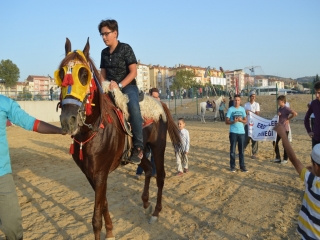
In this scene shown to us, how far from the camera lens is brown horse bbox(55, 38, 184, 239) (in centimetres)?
289

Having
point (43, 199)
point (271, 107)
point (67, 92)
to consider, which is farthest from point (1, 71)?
point (67, 92)

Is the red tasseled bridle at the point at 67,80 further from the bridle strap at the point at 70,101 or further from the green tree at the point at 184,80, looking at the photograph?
the green tree at the point at 184,80

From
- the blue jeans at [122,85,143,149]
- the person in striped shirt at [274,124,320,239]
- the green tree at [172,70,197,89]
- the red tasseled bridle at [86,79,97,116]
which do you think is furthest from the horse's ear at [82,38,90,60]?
the green tree at [172,70,197,89]

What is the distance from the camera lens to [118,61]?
4.24 m

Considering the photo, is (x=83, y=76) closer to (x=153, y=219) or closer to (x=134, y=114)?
(x=134, y=114)

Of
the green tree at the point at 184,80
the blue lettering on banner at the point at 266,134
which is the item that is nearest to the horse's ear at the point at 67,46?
the blue lettering on banner at the point at 266,134

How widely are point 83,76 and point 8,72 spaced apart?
52.0m

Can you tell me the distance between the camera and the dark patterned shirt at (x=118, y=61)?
422 cm

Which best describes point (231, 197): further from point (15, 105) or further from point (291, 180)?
point (15, 105)

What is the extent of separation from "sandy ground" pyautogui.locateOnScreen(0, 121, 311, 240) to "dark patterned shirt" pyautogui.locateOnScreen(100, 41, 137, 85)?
2.48 m

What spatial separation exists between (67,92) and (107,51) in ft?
5.53

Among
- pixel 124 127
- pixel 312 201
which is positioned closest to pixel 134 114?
pixel 124 127

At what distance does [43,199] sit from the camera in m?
6.05

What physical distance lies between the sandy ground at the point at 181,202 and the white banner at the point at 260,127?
76cm
